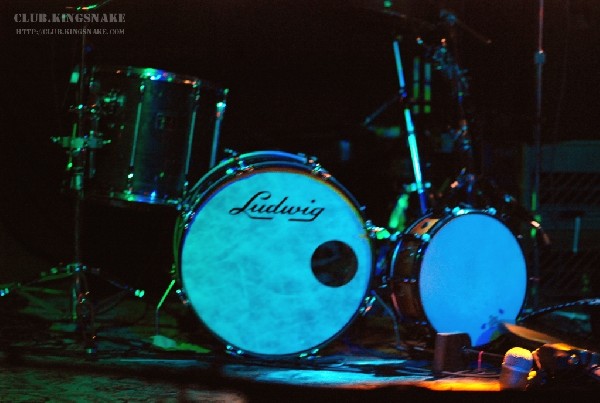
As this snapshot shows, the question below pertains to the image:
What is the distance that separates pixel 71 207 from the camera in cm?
655

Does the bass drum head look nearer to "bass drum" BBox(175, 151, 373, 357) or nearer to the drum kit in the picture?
the drum kit

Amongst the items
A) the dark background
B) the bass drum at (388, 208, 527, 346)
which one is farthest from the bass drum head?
the dark background

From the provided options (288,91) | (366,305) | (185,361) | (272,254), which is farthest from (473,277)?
(288,91)

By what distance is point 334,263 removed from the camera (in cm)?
466

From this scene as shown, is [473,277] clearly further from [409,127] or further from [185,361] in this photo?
[185,361]

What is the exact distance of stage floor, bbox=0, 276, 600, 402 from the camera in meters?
3.78

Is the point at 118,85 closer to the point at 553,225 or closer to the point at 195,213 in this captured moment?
the point at 195,213

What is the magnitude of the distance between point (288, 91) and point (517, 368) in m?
3.67

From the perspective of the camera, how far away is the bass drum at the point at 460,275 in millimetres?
4801

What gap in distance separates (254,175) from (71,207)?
2.74 meters

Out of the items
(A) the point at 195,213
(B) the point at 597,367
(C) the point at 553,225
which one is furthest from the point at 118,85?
(C) the point at 553,225

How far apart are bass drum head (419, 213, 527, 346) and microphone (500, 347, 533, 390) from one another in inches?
40.0

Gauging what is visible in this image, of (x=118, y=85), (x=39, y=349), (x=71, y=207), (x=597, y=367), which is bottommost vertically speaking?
(x=39, y=349)

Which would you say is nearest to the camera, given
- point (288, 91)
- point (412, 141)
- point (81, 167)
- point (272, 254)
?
point (272, 254)
